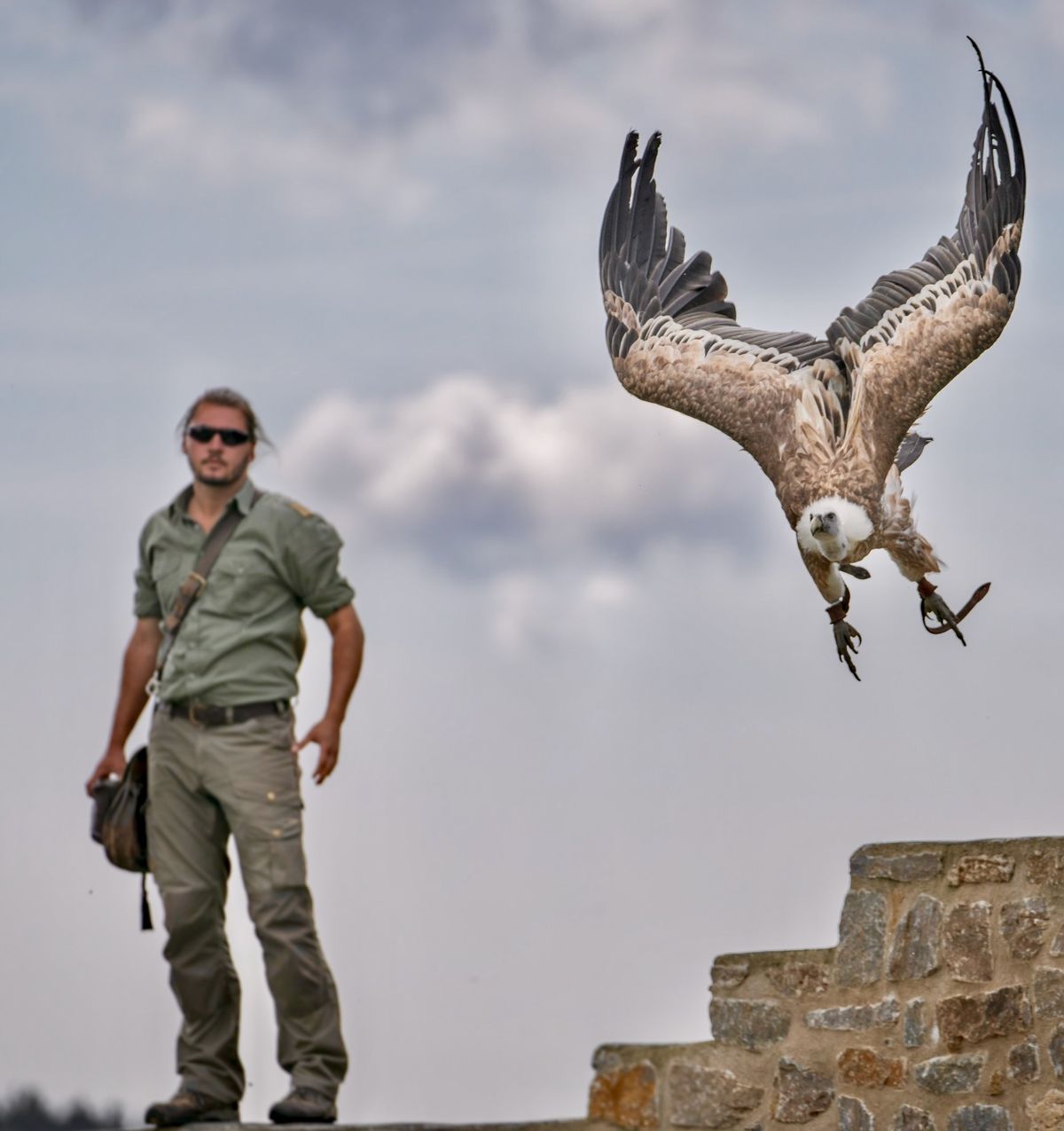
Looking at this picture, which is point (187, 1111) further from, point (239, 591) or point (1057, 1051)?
point (1057, 1051)

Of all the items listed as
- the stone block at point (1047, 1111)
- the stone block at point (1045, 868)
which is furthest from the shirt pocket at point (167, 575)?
the stone block at point (1047, 1111)

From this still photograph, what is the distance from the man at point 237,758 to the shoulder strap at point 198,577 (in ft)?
0.05

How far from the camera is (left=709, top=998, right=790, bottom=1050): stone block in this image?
5715 millimetres

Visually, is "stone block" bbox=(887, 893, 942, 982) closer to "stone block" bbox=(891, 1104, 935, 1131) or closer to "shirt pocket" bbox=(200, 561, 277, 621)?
"stone block" bbox=(891, 1104, 935, 1131)

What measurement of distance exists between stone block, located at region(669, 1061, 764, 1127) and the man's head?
225 centimetres

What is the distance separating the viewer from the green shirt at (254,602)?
4.60 meters

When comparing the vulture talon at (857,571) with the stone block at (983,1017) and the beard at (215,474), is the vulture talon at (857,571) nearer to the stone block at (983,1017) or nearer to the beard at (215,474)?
the stone block at (983,1017)

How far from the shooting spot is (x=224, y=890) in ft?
15.6

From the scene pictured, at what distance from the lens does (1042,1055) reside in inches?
212

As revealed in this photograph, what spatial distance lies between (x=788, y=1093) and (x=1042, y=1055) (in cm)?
72

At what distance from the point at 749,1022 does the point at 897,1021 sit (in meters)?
0.45

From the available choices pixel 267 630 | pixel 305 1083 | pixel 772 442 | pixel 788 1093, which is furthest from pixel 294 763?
pixel 772 442

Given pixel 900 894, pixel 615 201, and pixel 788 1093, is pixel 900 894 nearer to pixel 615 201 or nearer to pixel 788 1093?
pixel 788 1093

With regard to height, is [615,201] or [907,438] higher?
[615,201]
